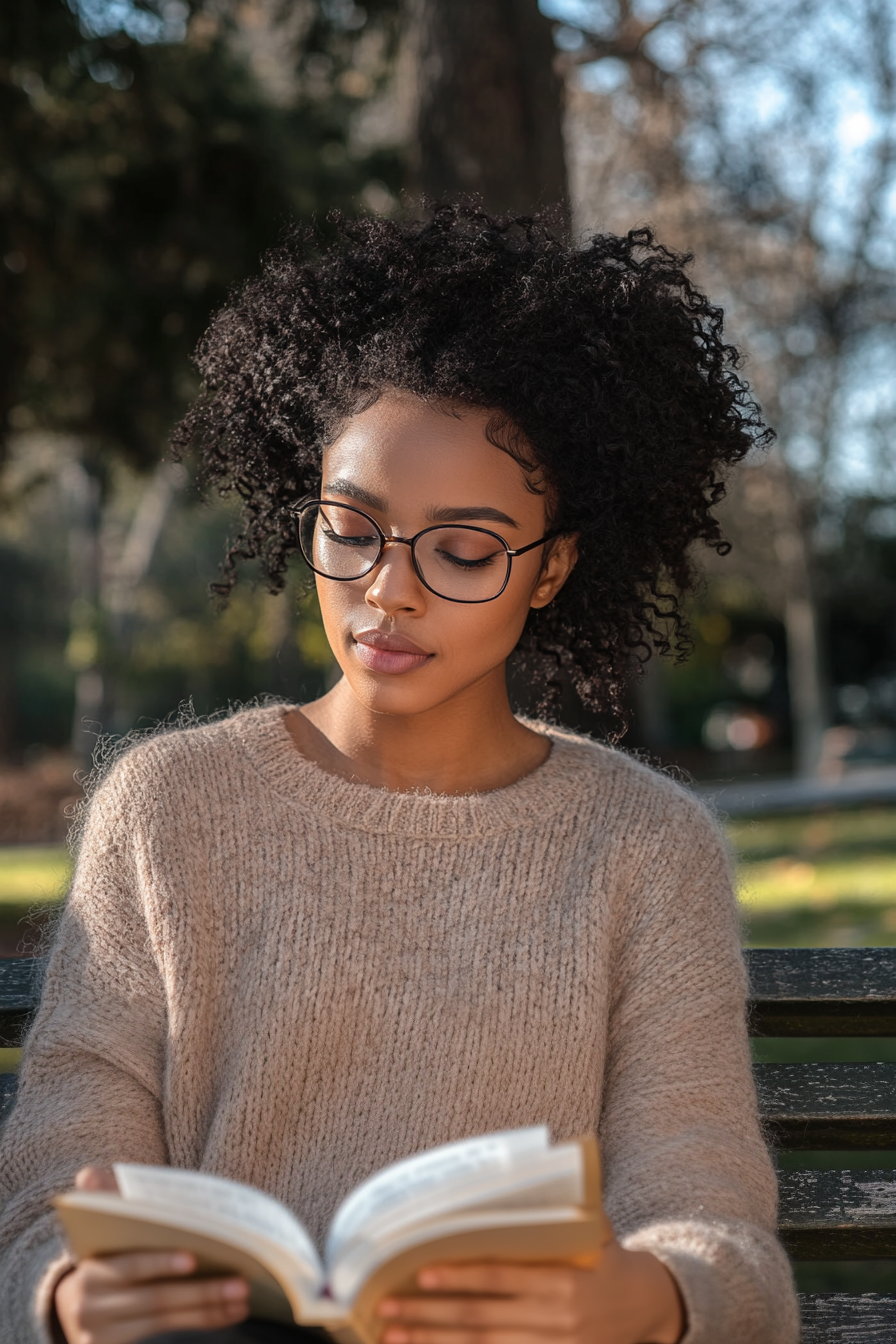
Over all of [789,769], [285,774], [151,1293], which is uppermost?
[285,774]

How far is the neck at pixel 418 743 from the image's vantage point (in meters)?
2.24

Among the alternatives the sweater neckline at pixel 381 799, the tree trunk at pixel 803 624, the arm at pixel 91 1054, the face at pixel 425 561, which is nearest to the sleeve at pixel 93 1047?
the arm at pixel 91 1054

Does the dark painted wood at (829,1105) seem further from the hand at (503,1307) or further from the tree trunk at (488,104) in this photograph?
the tree trunk at (488,104)

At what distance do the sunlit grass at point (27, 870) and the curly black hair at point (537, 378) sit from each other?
5.84 meters

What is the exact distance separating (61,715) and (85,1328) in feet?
74.4

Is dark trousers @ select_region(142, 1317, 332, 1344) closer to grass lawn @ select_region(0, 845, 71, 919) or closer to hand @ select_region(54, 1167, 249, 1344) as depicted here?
hand @ select_region(54, 1167, 249, 1344)

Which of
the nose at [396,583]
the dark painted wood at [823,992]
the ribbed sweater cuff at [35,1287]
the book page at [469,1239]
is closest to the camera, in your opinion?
Result: the book page at [469,1239]

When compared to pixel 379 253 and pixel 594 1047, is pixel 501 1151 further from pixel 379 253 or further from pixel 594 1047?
pixel 379 253

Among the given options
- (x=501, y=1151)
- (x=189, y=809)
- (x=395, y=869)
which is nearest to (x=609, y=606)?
(x=395, y=869)

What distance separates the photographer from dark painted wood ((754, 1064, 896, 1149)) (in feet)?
7.66

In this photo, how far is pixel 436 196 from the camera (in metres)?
4.47

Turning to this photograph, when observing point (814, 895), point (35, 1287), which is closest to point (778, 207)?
point (814, 895)

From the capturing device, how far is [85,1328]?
150cm

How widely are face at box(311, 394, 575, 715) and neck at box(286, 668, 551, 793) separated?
0.46ft
